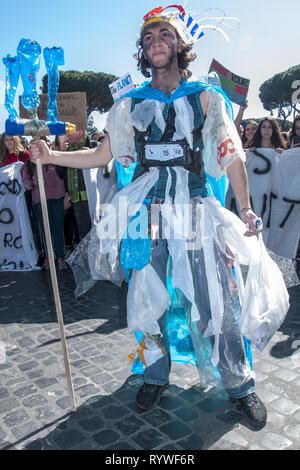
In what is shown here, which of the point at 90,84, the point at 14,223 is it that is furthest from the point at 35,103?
the point at 90,84

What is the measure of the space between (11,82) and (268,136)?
4156 millimetres

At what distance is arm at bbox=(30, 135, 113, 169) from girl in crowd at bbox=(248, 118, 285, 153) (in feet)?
11.7

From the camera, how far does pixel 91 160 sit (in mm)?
2633

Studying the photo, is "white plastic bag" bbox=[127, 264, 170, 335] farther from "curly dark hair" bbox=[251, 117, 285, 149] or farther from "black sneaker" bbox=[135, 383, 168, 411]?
"curly dark hair" bbox=[251, 117, 285, 149]

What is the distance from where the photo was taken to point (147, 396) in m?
2.54

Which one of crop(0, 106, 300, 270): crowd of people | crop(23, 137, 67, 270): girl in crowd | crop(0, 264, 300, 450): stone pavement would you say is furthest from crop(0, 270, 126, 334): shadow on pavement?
crop(0, 106, 300, 270): crowd of people

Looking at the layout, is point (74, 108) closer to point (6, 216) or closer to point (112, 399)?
point (6, 216)

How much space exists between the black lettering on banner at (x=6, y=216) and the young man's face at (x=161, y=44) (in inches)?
189

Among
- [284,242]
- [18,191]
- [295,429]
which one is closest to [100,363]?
[295,429]

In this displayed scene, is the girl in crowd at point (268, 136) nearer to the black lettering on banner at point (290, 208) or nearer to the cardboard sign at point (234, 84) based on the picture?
the cardboard sign at point (234, 84)

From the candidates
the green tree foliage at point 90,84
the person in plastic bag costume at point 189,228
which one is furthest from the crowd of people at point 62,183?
the green tree foliage at point 90,84

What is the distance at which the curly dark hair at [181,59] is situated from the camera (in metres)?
2.54

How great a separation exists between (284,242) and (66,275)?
289 cm
